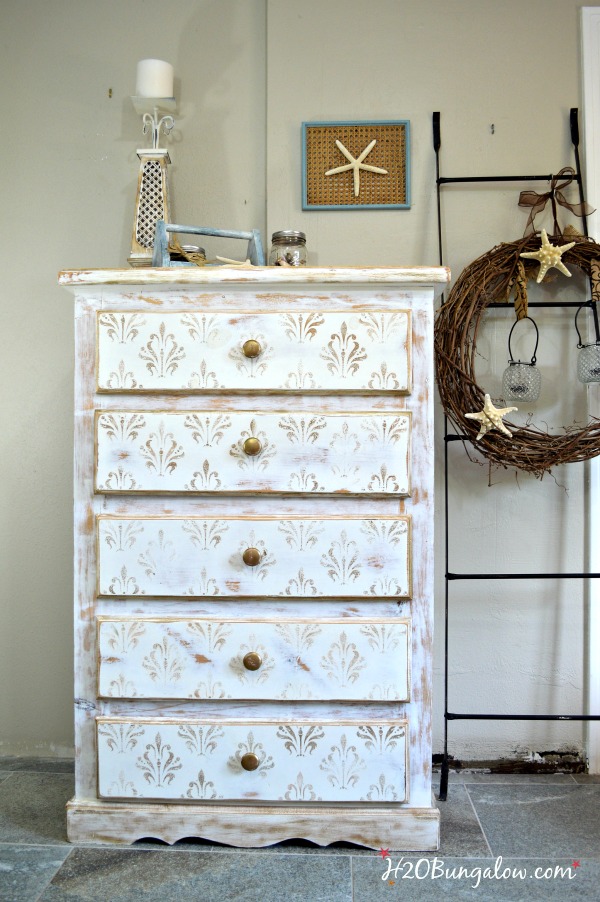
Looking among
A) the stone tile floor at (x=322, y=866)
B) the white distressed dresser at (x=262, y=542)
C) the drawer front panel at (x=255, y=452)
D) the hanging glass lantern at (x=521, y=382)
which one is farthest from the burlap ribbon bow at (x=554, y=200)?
the stone tile floor at (x=322, y=866)

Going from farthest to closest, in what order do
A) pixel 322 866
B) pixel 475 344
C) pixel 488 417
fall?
pixel 475 344, pixel 488 417, pixel 322 866

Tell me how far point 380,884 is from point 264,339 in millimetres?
1126

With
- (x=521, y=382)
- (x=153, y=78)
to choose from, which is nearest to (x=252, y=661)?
(x=521, y=382)

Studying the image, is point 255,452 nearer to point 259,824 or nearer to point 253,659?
point 253,659

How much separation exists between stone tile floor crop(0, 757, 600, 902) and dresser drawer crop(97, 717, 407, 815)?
12cm

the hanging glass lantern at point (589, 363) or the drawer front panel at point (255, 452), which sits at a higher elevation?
the hanging glass lantern at point (589, 363)

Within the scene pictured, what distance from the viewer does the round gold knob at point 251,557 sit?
1.47 meters

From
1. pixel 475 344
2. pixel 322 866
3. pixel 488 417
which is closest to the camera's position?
pixel 322 866

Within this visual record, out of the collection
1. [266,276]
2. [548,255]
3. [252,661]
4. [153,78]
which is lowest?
[252,661]

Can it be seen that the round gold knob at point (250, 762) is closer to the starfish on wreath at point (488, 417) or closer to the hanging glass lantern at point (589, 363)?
the starfish on wreath at point (488, 417)

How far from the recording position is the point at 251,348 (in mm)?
1478

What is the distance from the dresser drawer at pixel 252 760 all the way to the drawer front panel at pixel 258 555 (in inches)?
11.2

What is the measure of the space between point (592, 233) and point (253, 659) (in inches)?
57.9

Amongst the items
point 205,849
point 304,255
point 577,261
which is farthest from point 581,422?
point 205,849
